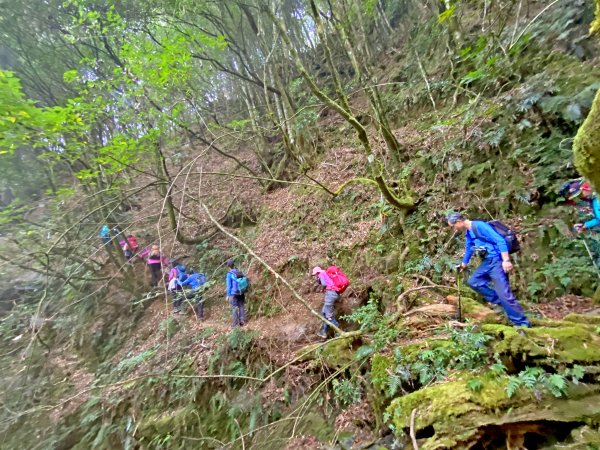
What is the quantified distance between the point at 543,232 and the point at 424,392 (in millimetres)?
3459

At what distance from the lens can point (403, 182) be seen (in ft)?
25.6

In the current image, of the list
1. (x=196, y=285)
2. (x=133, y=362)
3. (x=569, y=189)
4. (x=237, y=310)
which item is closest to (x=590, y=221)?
(x=569, y=189)

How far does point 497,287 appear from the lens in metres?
4.41

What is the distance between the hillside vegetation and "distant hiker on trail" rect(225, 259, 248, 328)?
49cm

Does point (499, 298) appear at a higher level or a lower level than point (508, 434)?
higher

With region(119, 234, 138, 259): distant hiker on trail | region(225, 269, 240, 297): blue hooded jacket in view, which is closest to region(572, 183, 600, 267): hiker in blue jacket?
region(225, 269, 240, 297): blue hooded jacket

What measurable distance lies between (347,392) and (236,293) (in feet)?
14.3

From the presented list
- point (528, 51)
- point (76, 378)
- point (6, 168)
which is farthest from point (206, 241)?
point (528, 51)

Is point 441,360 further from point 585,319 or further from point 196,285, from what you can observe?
point 196,285

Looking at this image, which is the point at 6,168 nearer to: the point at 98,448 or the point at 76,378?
the point at 76,378

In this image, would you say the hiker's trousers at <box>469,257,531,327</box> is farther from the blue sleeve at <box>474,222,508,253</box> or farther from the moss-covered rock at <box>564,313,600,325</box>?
the moss-covered rock at <box>564,313,600,325</box>

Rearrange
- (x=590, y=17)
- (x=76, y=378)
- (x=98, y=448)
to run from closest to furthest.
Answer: (x=590, y=17) < (x=98, y=448) < (x=76, y=378)

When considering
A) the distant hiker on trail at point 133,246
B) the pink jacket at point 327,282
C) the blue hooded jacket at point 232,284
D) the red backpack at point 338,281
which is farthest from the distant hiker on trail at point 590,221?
the distant hiker on trail at point 133,246

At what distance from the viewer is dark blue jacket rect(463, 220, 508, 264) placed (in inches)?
176
